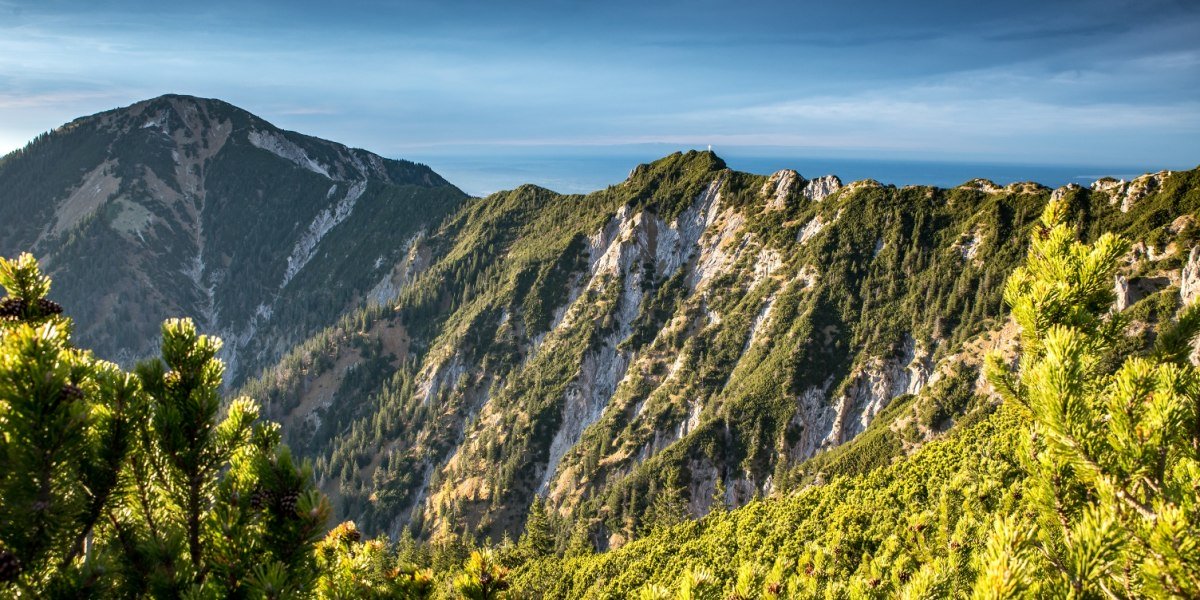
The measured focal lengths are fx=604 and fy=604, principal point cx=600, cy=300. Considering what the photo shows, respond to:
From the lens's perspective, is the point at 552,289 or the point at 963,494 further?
the point at 552,289

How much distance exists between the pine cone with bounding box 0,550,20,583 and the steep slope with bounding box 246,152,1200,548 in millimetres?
97361

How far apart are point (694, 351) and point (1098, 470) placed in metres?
133

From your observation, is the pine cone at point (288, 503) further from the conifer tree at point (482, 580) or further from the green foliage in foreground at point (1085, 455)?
the conifer tree at point (482, 580)

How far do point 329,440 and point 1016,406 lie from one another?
20668cm

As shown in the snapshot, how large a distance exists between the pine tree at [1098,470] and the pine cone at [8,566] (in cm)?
625

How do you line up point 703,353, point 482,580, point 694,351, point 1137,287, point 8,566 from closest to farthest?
point 8,566 → point 482,580 → point 1137,287 → point 703,353 → point 694,351

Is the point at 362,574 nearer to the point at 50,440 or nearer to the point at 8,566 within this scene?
the point at 8,566

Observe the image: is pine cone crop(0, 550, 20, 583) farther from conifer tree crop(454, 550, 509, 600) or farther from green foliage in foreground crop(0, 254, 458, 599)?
conifer tree crop(454, 550, 509, 600)

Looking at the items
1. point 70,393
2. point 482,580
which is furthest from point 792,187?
point 70,393

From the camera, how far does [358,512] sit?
157 metres

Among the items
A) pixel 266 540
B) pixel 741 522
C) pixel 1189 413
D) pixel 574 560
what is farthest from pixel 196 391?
pixel 574 560

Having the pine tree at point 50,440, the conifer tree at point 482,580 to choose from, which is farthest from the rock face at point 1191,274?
the pine tree at point 50,440

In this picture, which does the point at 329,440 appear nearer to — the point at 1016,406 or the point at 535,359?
the point at 535,359

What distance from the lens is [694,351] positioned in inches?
5349
